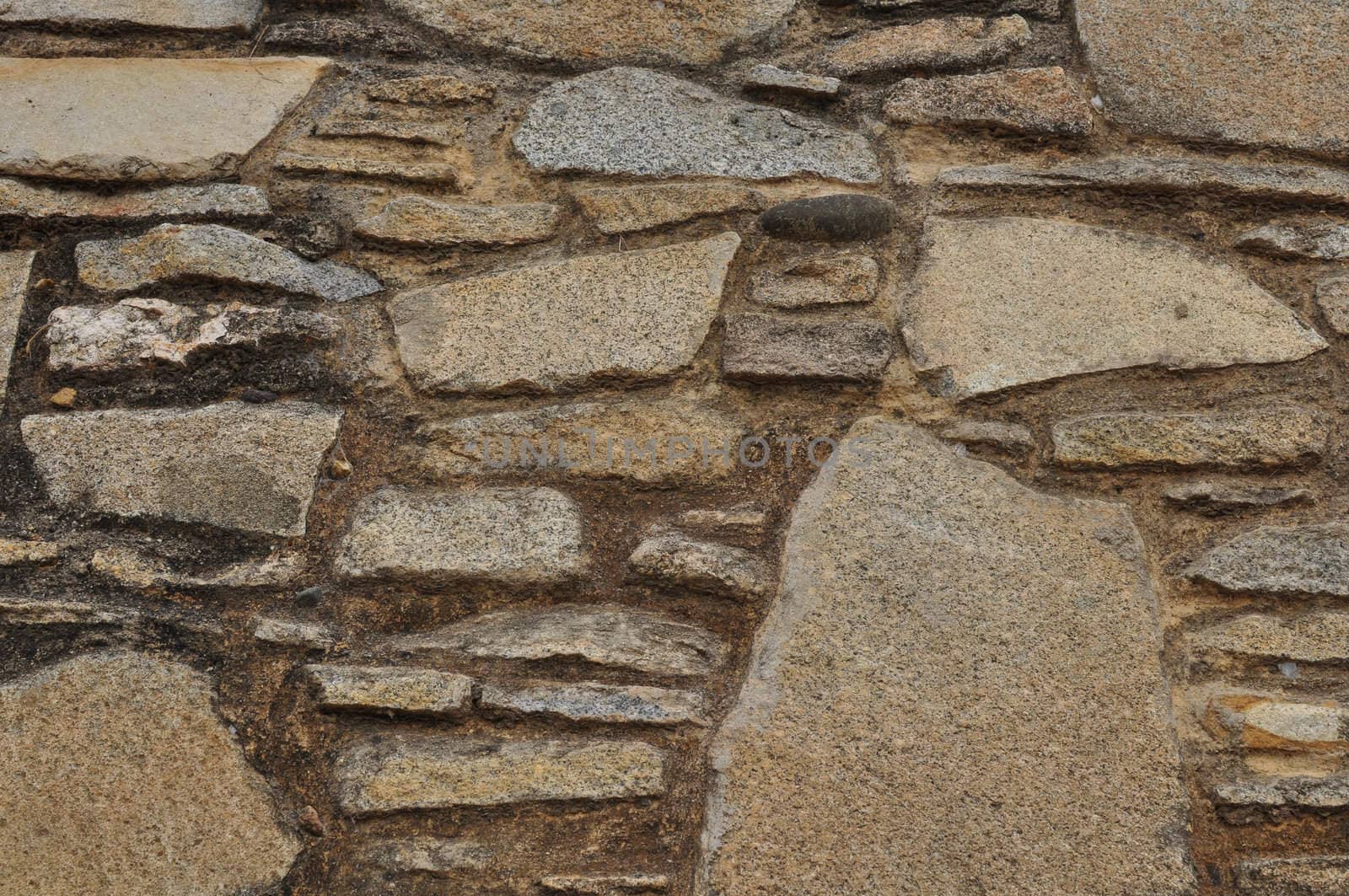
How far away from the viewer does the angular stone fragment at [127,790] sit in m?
1.33

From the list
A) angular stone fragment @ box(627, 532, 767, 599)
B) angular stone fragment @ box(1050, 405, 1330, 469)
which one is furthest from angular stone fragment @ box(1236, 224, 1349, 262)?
angular stone fragment @ box(627, 532, 767, 599)

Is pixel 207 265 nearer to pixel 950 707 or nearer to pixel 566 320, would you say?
pixel 566 320

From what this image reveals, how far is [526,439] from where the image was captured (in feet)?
5.27

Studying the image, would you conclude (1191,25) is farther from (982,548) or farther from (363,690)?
(363,690)

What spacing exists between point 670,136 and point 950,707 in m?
0.94

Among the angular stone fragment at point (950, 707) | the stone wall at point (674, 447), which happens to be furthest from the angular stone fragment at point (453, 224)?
the angular stone fragment at point (950, 707)

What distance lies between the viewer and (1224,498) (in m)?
1.54

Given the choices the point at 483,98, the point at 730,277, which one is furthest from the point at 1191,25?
the point at 483,98

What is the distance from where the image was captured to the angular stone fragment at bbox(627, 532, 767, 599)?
1485mm

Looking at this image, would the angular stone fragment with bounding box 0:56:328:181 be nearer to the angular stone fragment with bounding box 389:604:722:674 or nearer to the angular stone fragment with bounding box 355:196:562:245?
the angular stone fragment with bounding box 355:196:562:245

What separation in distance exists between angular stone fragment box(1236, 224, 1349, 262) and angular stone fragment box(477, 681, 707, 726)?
3.43 ft

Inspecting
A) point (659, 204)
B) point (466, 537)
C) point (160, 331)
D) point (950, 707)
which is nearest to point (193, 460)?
point (160, 331)

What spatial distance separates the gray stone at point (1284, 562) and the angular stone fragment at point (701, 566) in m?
0.55

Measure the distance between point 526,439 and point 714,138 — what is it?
1.86ft
